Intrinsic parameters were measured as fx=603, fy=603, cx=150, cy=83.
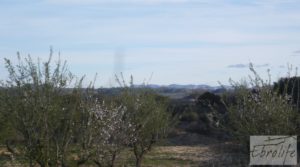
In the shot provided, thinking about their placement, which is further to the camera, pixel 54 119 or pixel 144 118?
pixel 144 118

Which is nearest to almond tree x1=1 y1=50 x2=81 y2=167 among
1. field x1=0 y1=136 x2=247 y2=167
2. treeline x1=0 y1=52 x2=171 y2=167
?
treeline x1=0 y1=52 x2=171 y2=167

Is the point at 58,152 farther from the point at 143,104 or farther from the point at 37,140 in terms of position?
the point at 143,104

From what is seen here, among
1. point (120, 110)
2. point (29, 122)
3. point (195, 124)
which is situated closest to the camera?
point (29, 122)

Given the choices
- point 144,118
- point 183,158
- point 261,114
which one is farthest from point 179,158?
point 261,114

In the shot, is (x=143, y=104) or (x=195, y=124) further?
(x=195, y=124)

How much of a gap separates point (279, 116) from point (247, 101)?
1.06m

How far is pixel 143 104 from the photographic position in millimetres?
22266

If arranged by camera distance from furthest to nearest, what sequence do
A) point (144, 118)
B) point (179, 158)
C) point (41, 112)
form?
point (179, 158) → point (144, 118) → point (41, 112)

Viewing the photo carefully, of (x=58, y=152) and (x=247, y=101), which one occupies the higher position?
(x=247, y=101)

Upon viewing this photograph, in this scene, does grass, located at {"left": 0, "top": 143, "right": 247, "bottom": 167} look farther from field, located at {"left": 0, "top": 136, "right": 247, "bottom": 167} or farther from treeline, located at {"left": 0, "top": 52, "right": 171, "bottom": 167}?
treeline, located at {"left": 0, "top": 52, "right": 171, "bottom": 167}

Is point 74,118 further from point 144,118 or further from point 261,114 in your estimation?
point 144,118

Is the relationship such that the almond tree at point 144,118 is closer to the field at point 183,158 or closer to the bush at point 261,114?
the field at point 183,158

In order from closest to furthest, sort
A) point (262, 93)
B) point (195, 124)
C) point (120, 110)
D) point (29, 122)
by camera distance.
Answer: point (29, 122), point (262, 93), point (120, 110), point (195, 124)

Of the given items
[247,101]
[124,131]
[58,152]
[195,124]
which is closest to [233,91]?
[247,101]
